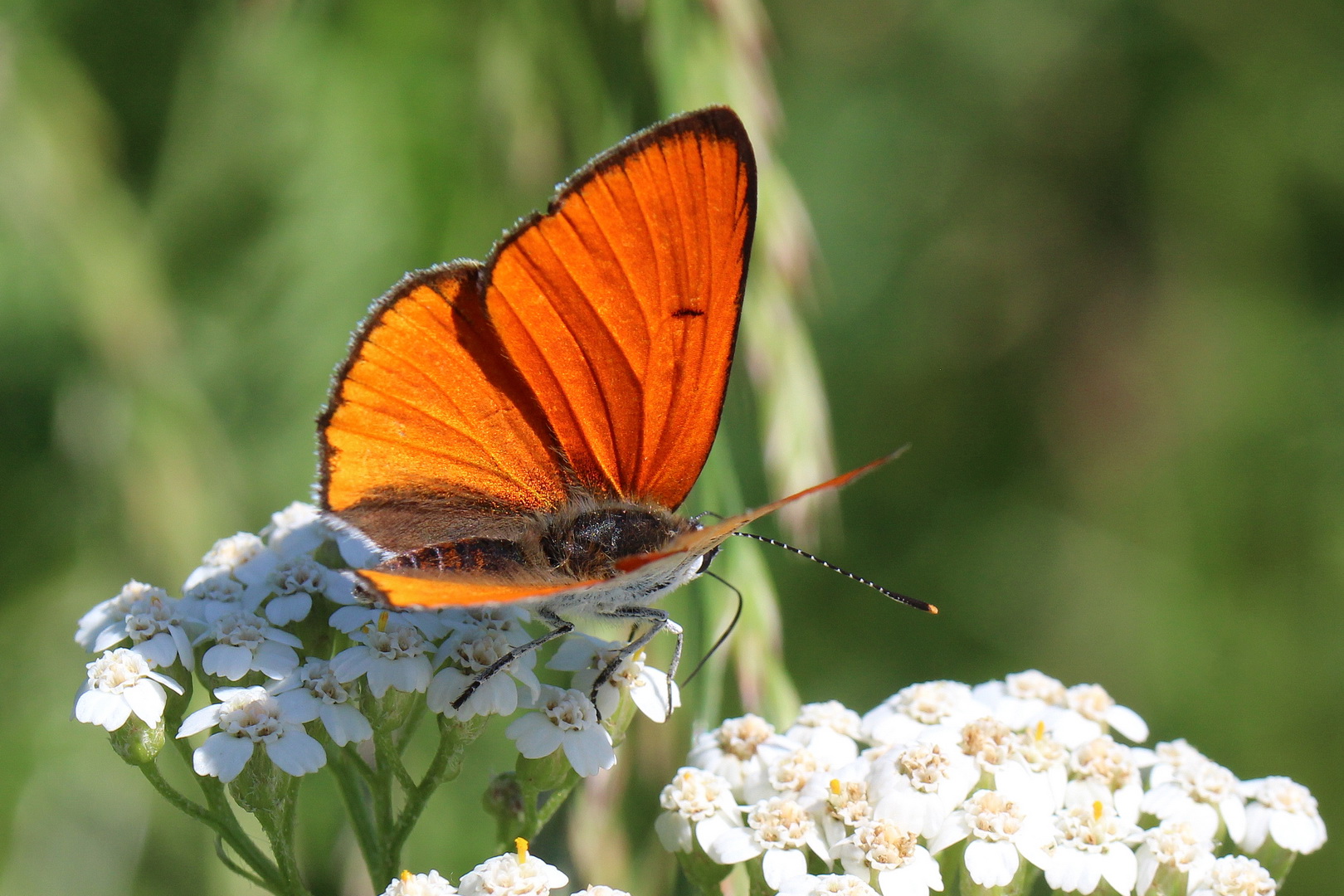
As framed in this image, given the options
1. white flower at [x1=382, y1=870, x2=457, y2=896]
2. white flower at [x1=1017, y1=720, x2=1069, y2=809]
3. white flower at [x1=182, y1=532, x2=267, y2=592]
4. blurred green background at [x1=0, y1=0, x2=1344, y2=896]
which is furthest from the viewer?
blurred green background at [x1=0, y1=0, x2=1344, y2=896]

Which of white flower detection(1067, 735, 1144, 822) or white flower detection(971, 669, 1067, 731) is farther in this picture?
white flower detection(971, 669, 1067, 731)

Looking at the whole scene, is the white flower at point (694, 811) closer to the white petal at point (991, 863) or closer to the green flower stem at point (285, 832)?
the white petal at point (991, 863)

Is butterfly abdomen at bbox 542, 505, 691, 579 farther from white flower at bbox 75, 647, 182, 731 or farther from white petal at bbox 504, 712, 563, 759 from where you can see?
white flower at bbox 75, 647, 182, 731

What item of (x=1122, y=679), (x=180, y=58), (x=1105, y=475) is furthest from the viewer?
(x=1105, y=475)

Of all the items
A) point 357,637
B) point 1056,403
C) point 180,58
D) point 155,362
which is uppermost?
point 180,58

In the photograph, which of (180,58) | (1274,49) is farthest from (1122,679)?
(180,58)

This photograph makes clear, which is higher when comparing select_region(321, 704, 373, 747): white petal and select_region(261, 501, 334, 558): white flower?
select_region(261, 501, 334, 558): white flower

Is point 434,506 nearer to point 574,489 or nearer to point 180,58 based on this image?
point 574,489

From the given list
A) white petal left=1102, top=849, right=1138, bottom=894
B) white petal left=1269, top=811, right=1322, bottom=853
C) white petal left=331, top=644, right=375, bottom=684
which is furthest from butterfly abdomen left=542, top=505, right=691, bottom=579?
white petal left=1269, top=811, right=1322, bottom=853
